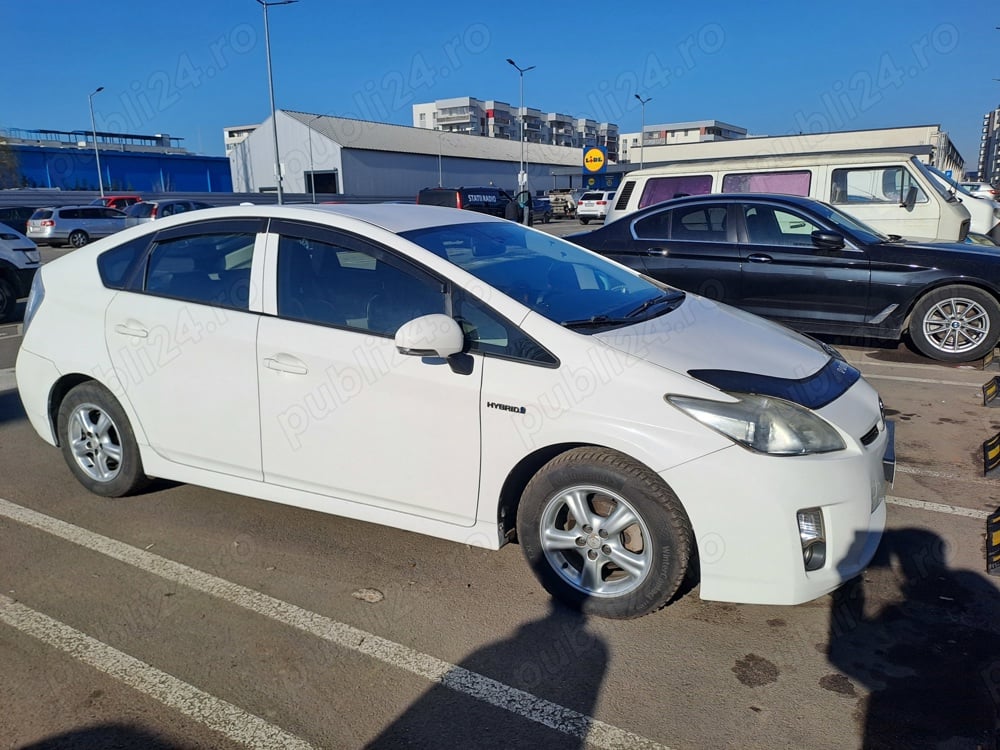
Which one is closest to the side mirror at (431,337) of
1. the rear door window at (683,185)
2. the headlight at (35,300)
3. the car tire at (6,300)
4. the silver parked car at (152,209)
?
the headlight at (35,300)

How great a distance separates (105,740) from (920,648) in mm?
2890

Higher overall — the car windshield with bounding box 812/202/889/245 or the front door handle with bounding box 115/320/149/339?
the car windshield with bounding box 812/202/889/245

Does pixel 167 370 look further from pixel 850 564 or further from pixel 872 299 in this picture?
pixel 872 299

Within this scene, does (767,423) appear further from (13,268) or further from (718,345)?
(13,268)

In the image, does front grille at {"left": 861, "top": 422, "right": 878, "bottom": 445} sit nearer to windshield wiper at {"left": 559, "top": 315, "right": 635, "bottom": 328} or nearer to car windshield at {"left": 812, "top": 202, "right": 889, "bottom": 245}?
windshield wiper at {"left": 559, "top": 315, "right": 635, "bottom": 328}

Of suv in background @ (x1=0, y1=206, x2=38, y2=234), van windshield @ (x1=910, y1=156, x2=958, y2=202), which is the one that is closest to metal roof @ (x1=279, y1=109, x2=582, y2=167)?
suv in background @ (x1=0, y1=206, x2=38, y2=234)

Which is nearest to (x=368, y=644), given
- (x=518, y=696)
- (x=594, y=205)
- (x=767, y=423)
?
(x=518, y=696)

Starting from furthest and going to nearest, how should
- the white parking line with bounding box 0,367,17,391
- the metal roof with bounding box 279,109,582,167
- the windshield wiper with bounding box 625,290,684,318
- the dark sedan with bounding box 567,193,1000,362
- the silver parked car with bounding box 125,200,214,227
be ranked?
the metal roof with bounding box 279,109,582,167
the silver parked car with bounding box 125,200,214,227
the dark sedan with bounding box 567,193,1000,362
the white parking line with bounding box 0,367,17,391
the windshield wiper with bounding box 625,290,684,318

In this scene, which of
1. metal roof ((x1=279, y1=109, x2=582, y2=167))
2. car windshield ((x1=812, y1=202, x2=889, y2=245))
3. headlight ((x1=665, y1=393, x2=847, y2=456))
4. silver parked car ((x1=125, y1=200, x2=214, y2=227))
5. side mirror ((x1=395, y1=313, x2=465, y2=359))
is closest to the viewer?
headlight ((x1=665, y1=393, x2=847, y2=456))

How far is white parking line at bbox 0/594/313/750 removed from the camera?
2.44 meters

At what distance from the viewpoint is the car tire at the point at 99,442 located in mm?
4035

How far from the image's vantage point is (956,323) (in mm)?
7168

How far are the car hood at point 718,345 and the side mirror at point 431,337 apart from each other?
58cm

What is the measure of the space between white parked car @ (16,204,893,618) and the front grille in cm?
1
